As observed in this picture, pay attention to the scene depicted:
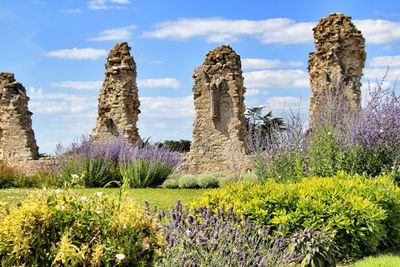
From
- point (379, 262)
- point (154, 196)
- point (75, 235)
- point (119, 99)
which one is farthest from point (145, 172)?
point (75, 235)

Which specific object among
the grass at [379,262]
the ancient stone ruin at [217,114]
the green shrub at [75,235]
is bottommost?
the grass at [379,262]

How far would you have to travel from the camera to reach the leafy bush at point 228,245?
530 centimetres

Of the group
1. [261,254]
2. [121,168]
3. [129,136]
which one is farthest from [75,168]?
[261,254]

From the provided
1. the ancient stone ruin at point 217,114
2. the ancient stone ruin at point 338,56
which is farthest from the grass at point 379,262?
the ancient stone ruin at point 217,114

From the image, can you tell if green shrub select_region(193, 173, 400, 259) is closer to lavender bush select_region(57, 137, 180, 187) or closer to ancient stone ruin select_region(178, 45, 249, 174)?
lavender bush select_region(57, 137, 180, 187)

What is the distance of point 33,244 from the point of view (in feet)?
13.9

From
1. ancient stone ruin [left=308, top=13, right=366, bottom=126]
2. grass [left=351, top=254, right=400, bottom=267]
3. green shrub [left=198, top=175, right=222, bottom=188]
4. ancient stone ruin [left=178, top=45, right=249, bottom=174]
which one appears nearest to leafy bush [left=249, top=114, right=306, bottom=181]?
grass [left=351, top=254, right=400, bottom=267]

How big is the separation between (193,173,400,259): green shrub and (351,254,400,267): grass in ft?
0.86

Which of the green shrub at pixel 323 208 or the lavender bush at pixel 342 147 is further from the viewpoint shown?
the lavender bush at pixel 342 147

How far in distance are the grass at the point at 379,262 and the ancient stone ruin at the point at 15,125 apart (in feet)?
69.1

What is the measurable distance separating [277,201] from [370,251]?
1.42 m

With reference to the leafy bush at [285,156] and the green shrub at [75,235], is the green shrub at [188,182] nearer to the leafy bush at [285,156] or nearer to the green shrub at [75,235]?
the leafy bush at [285,156]

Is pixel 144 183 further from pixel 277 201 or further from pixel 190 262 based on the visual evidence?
pixel 190 262

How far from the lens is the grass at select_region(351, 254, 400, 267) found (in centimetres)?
724
